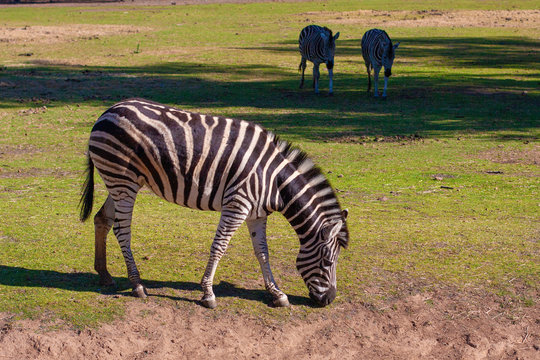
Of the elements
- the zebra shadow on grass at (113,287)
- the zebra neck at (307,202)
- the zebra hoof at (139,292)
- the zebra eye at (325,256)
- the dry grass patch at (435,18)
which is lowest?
the zebra shadow on grass at (113,287)

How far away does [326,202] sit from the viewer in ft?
19.4

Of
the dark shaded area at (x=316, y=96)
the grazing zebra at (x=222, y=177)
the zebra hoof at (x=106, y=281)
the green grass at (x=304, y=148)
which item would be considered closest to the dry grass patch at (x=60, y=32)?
the green grass at (x=304, y=148)

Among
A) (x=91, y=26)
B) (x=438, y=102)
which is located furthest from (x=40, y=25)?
(x=438, y=102)

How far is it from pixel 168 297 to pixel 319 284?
1.36m

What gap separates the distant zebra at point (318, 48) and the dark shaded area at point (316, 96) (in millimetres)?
572

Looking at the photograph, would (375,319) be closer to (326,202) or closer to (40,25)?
(326,202)

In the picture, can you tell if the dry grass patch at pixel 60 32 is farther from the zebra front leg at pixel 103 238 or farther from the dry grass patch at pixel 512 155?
the zebra front leg at pixel 103 238

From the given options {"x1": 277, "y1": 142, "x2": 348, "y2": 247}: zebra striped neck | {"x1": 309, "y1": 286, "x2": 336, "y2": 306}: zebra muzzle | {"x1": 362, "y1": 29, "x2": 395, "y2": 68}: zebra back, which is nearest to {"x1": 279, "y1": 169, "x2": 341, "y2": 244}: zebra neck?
{"x1": 277, "y1": 142, "x2": 348, "y2": 247}: zebra striped neck

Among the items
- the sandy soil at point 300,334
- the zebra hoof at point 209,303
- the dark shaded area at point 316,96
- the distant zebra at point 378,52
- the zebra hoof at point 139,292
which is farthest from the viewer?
the distant zebra at point 378,52

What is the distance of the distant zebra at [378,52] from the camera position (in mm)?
18250

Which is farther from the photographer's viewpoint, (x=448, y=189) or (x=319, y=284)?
(x=448, y=189)

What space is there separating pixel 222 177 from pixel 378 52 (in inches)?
532

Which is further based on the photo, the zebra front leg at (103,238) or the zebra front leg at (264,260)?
the zebra front leg at (103,238)

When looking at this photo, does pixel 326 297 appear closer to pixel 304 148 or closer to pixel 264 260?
pixel 264 260
